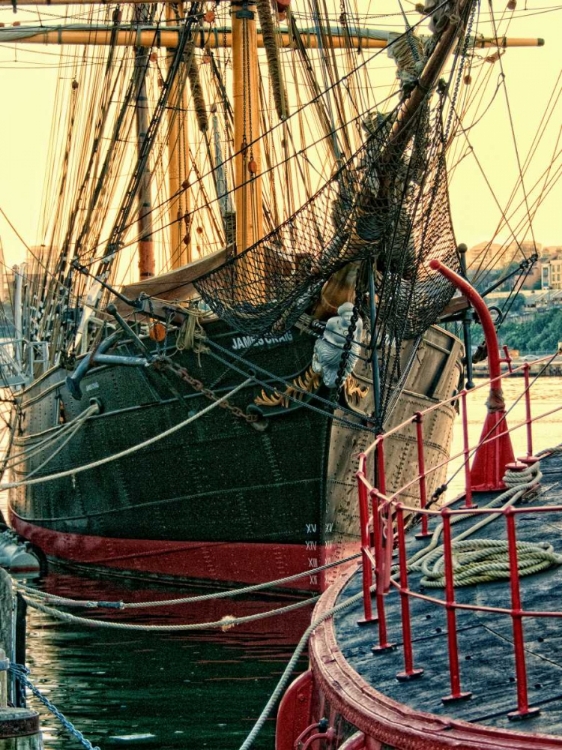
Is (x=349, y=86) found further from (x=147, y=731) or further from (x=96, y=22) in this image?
(x=147, y=731)

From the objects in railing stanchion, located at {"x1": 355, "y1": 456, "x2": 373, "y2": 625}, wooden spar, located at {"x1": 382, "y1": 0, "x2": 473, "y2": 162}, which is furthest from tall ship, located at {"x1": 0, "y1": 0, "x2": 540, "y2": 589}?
railing stanchion, located at {"x1": 355, "y1": 456, "x2": 373, "y2": 625}

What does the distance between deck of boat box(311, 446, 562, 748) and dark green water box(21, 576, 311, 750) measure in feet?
14.2

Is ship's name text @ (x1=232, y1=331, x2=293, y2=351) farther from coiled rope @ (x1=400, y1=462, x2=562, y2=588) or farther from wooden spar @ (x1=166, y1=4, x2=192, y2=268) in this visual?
coiled rope @ (x1=400, y1=462, x2=562, y2=588)

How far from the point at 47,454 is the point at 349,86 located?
8674 mm

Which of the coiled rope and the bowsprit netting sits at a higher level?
the bowsprit netting

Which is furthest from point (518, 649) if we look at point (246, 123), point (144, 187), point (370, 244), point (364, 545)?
point (144, 187)

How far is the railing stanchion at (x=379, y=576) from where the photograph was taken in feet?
21.0

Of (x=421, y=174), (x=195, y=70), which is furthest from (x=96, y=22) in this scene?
(x=421, y=174)

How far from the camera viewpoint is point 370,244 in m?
16.8

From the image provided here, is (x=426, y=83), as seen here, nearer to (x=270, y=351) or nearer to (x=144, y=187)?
(x=270, y=351)

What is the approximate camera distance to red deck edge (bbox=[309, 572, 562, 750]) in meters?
4.95

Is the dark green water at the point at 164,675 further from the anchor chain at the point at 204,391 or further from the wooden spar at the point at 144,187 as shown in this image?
the wooden spar at the point at 144,187

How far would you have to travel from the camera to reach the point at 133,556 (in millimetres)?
21688

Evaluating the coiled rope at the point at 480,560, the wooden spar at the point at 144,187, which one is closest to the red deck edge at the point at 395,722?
the coiled rope at the point at 480,560
